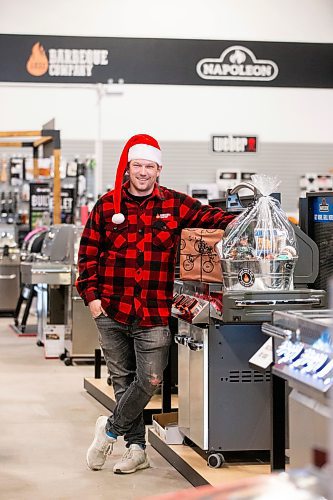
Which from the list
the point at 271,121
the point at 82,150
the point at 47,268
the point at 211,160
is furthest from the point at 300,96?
the point at 47,268

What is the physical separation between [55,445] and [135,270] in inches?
59.0

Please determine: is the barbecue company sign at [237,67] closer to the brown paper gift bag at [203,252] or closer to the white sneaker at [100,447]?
the brown paper gift bag at [203,252]

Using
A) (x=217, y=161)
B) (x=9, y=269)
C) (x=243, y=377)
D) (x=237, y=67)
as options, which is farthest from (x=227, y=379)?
(x=237, y=67)

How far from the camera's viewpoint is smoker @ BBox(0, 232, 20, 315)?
12828mm

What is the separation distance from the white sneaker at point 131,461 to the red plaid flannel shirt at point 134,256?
0.72m

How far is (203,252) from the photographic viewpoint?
4.95 metres

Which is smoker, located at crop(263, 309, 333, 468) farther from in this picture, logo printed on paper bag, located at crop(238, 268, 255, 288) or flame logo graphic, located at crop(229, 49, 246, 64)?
flame logo graphic, located at crop(229, 49, 246, 64)

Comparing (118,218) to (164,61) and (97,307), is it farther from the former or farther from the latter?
(164,61)

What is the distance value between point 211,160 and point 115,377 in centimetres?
1265

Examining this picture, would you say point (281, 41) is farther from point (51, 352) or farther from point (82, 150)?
point (51, 352)

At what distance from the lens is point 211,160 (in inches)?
680

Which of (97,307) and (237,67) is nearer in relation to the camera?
(97,307)

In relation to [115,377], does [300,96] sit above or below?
above

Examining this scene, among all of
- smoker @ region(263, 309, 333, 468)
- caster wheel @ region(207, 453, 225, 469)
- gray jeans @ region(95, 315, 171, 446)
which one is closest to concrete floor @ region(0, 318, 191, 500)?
caster wheel @ region(207, 453, 225, 469)
